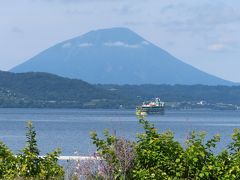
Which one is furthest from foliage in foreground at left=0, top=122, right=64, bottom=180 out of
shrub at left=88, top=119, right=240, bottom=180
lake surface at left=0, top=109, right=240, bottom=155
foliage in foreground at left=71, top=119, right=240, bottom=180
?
shrub at left=88, top=119, right=240, bottom=180

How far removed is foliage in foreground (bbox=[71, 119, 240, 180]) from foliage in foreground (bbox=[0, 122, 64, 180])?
2.96 ft

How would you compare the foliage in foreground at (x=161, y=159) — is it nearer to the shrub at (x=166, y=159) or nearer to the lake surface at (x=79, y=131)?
the shrub at (x=166, y=159)

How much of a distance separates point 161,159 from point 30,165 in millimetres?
2676

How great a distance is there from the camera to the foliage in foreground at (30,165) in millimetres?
13938

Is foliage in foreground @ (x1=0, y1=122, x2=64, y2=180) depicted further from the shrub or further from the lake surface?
the shrub

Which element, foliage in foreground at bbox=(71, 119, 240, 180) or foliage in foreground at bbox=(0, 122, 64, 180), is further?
foliage in foreground at bbox=(0, 122, 64, 180)

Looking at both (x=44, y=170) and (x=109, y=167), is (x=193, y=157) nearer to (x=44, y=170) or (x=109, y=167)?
(x=109, y=167)

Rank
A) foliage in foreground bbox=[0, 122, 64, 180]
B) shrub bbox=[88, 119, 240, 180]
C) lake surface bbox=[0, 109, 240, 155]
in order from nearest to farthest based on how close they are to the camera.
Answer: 1. shrub bbox=[88, 119, 240, 180]
2. foliage in foreground bbox=[0, 122, 64, 180]
3. lake surface bbox=[0, 109, 240, 155]

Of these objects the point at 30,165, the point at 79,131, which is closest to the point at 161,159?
the point at 30,165

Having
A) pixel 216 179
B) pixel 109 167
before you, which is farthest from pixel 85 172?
pixel 216 179

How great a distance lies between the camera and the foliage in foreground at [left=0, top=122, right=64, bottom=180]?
13938 mm

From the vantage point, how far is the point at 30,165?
1423 cm

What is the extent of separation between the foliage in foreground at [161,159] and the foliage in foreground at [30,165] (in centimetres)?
90

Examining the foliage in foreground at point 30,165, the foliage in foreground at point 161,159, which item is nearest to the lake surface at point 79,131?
the foliage in foreground at point 161,159
